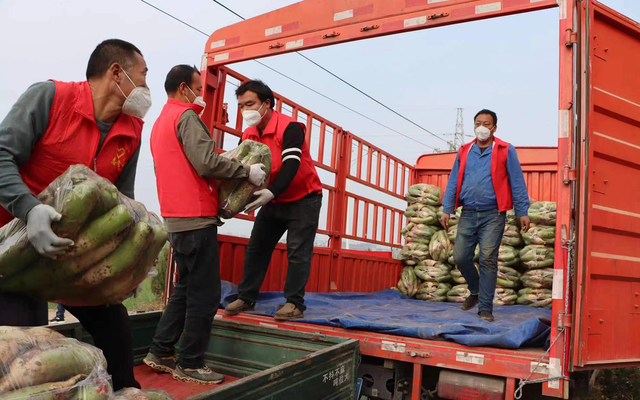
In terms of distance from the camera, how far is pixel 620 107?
308cm

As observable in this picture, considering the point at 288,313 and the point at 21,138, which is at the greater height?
the point at 21,138

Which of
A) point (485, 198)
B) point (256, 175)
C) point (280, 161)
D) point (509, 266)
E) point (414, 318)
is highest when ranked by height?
point (280, 161)

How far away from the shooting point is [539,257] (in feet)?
18.8

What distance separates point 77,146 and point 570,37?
2633 mm

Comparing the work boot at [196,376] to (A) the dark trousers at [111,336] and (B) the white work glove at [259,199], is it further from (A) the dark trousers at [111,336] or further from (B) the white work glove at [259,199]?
(B) the white work glove at [259,199]

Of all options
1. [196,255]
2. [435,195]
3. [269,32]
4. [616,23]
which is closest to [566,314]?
[616,23]

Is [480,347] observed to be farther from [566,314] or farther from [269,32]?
[269,32]

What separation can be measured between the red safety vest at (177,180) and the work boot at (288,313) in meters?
1.03

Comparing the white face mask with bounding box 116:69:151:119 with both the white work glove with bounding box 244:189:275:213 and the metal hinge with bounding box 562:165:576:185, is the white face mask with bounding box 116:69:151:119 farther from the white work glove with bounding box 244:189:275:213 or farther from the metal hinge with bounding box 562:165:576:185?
the metal hinge with bounding box 562:165:576:185

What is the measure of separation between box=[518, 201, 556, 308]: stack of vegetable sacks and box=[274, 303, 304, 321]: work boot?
3271 mm

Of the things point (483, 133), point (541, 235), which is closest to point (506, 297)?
point (541, 235)

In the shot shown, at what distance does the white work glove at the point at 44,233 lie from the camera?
1521mm

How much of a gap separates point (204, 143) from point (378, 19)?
1.68m

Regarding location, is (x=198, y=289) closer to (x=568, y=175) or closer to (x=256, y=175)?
(x=256, y=175)
